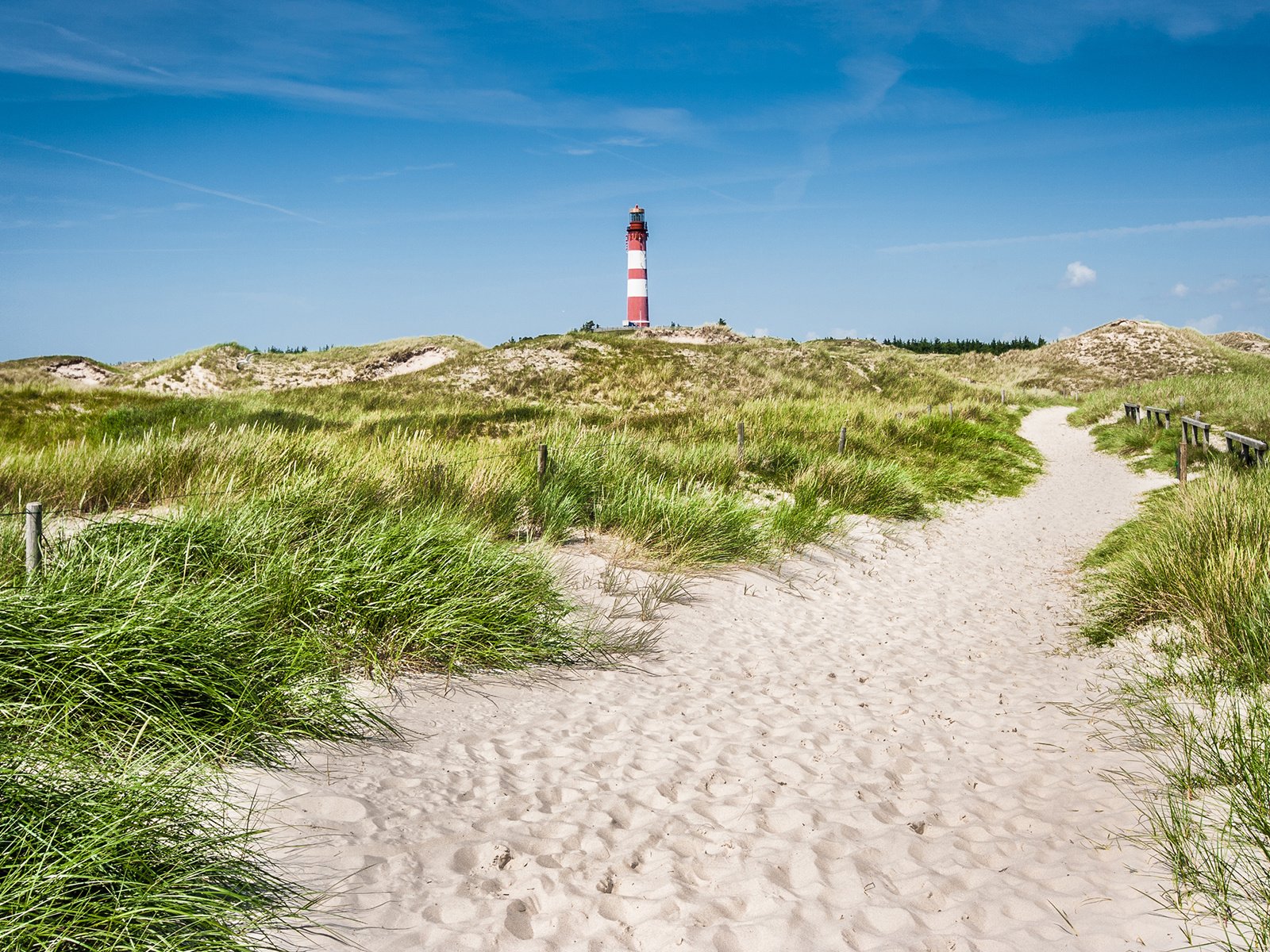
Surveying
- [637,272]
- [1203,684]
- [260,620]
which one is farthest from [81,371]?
[1203,684]

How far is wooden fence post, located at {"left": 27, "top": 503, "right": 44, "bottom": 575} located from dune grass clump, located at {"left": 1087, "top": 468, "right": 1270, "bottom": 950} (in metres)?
5.98

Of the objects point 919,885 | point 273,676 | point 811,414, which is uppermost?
point 811,414

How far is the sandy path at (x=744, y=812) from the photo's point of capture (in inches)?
125

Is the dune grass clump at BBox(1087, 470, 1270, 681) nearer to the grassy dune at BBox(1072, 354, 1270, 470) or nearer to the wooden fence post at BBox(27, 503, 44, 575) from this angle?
the wooden fence post at BBox(27, 503, 44, 575)

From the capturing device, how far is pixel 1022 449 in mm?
22875

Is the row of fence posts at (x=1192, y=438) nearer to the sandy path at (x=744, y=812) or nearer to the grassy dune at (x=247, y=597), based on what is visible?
the grassy dune at (x=247, y=597)

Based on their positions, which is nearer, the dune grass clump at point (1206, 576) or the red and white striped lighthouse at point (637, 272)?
the dune grass clump at point (1206, 576)

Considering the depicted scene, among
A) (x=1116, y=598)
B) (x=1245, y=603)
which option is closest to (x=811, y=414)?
(x=1116, y=598)

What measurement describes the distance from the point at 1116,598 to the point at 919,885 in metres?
5.15

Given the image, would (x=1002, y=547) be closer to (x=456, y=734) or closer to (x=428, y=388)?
(x=456, y=734)

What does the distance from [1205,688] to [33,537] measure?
7.30 metres

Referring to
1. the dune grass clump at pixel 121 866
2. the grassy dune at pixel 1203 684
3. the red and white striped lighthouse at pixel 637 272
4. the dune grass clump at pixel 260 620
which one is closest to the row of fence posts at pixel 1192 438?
the grassy dune at pixel 1203 684

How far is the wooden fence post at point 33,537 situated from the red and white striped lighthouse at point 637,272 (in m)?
48.1

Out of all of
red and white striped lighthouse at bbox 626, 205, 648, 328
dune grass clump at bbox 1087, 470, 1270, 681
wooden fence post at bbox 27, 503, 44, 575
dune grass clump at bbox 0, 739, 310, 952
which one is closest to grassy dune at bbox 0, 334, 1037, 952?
dune grass clump at bbox 0, 739, 310, 952
